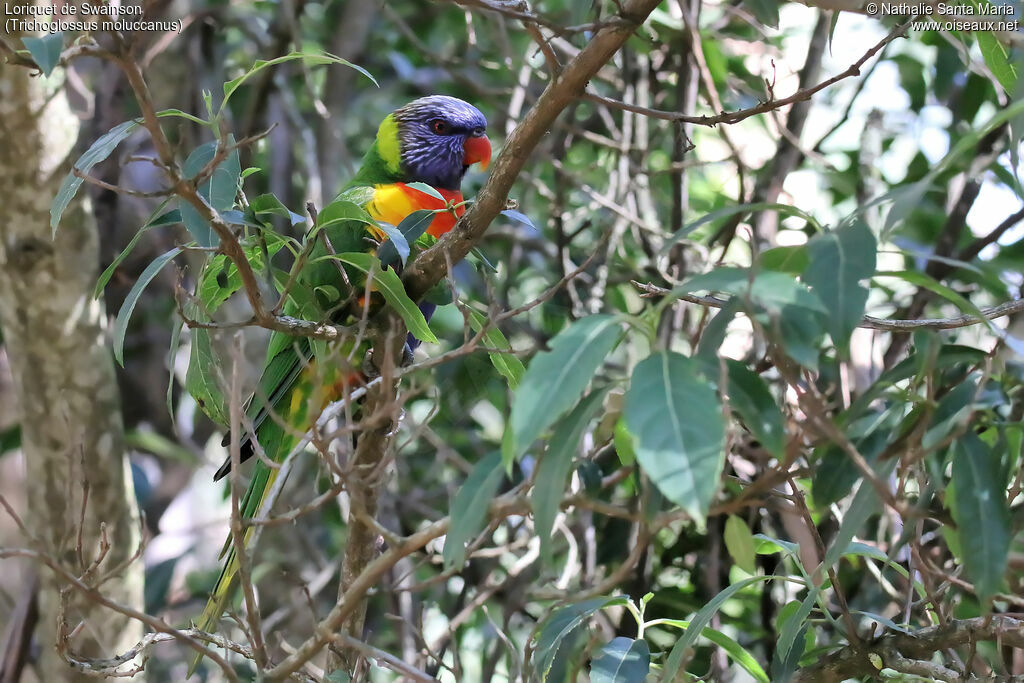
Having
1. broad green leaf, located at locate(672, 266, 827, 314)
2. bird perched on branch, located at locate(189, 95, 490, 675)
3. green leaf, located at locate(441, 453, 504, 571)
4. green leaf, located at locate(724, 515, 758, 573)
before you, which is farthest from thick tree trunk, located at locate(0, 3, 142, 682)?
broad green leaf, located at locate(672, 266, 827, 314)

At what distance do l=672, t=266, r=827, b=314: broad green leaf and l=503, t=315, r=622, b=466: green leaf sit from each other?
0.08 meters

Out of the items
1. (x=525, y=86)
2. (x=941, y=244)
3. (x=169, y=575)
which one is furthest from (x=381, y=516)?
(x=941, y=244)

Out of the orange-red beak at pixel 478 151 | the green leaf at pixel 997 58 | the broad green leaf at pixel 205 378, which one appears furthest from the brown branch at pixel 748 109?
the orange-red beak at pixel 478 151

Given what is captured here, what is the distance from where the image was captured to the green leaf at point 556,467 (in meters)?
0.71

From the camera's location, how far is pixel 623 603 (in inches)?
44.8

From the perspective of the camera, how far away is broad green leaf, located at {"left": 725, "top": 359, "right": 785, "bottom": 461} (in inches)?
27.4

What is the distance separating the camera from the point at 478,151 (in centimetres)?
252

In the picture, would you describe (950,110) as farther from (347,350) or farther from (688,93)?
(347,350)

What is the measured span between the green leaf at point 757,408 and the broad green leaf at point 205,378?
748mm

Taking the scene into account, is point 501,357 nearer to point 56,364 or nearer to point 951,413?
point 951,413

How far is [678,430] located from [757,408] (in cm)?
11

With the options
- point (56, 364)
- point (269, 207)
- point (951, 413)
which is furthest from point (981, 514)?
point (56, 364)

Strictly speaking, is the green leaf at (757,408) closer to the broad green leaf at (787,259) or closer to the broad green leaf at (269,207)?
the broad green leaf at (787,259)

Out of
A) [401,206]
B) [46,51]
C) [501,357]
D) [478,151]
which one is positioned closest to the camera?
[46,51]
